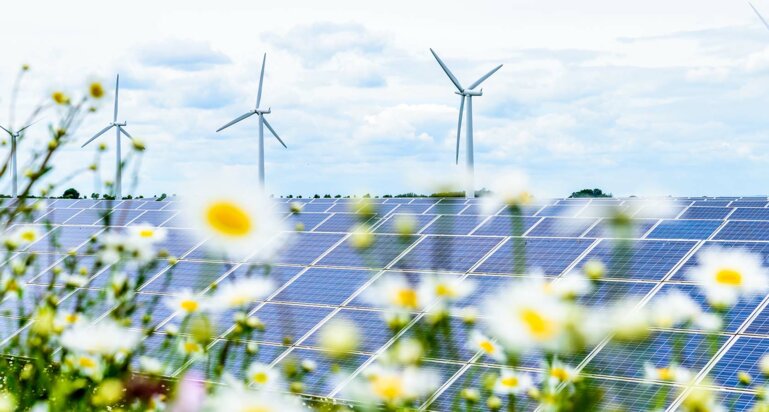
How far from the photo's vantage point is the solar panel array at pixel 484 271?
14.5 metres

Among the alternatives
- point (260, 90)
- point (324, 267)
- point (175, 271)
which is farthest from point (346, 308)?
point (260, 90)

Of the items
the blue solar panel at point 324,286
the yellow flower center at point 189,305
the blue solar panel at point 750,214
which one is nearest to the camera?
the yellow flower center at point 189,305

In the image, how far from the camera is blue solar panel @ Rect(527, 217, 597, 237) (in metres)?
21.1

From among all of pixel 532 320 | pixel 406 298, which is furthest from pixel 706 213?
pixel 532 320

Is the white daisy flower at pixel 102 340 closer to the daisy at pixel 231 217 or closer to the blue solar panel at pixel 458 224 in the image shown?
the daisy at pixel 231 217

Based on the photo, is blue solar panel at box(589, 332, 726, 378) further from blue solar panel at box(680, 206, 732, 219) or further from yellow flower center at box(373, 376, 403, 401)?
yellow flower center at box(373, 376, 403, 401)

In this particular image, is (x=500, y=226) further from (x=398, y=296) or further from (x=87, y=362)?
(x=398, y=296)

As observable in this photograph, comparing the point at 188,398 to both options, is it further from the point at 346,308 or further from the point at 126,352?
the point at 346,308

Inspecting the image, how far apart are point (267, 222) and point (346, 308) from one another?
15192mm

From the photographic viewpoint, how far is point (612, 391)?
45.1 ft

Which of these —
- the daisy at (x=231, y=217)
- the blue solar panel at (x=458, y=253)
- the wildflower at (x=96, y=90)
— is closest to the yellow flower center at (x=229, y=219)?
the daisy at (x=231, y=217)

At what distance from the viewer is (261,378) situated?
160 inches

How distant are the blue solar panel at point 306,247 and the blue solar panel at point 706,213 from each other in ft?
26.1

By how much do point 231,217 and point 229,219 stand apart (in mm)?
11
